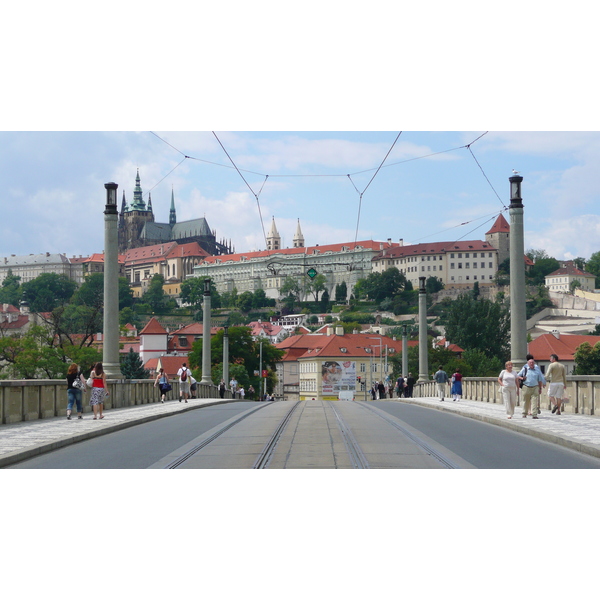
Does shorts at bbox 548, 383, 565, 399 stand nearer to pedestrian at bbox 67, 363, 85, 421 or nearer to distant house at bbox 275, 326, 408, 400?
pedestrian at bbox 67, 363, 85, 421

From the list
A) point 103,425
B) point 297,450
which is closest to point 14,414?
point 103,425

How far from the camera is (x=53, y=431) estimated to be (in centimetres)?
1588

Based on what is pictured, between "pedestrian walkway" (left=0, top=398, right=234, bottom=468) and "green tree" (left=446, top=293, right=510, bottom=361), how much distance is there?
79.7 m

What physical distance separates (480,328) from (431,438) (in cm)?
8534

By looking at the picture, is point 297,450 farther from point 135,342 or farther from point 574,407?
point 135,342

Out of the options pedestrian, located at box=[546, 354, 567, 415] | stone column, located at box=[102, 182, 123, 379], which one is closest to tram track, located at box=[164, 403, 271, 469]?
stone column, located at box=[102, 182, 123, 379]

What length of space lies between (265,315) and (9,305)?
52.1m

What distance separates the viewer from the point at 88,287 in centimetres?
16525

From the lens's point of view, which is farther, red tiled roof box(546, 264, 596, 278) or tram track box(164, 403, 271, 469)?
red tiled roof box(546, 264, 596, 278)

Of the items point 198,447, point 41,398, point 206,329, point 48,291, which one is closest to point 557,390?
point 198,447

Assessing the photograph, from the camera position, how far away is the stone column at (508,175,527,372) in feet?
73.4

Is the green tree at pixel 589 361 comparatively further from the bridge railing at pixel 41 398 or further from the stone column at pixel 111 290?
the stone column at pixel 111 290

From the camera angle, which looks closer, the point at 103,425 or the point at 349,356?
the point at 103,425
